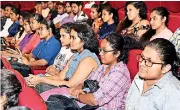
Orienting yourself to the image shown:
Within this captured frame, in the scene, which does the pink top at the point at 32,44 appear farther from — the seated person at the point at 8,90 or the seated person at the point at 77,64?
the seated person at the point at 8,90

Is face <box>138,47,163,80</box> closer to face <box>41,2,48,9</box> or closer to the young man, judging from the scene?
the young man

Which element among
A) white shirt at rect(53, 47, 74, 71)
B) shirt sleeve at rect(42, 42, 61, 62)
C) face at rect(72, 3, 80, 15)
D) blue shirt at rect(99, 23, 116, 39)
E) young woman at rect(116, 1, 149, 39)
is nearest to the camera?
white shirt at rect(53, 47, 74, 71)

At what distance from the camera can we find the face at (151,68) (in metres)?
1.30

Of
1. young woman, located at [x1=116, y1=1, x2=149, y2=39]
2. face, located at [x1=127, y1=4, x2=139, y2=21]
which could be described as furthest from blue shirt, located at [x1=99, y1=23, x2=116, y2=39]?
face, located at [x1=127, y1=4, x2=139, y2=21]

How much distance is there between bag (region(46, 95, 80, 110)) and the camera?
158 cm

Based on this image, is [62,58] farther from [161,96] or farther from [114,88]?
[161,96]

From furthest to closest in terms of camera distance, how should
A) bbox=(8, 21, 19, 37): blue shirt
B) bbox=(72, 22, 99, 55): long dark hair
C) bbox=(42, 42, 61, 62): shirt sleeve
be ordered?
1. bbox=(8, 21, 19, 37): blue shirt
2. bbox=(42, 42, 61, 62): shirt sleeve
3. bbox=(72, 22, 99, 55): long dark hair

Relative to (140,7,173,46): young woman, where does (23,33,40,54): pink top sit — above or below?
below

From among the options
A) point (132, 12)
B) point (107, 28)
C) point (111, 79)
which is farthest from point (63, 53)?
point (107, 28)

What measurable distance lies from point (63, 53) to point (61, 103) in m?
0.74

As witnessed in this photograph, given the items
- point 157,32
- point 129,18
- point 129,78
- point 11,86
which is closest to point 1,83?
point 11,86

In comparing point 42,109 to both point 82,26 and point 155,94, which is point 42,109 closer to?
point 155,94

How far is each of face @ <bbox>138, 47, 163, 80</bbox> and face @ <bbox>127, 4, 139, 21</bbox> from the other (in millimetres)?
1553

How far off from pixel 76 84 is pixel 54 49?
65 centimetres
